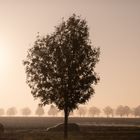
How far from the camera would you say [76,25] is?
2127 inches

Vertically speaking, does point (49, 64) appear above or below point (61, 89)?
above

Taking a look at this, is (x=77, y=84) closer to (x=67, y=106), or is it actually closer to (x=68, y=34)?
(x=67, y=106)

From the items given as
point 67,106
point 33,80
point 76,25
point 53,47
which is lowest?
point 67,106

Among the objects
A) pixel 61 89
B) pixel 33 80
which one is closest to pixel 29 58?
pixel 33 80

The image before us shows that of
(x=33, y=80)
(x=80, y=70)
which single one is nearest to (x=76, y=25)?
(x=80, y=70)

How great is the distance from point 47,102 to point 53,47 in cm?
774

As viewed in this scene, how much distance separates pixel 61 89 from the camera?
169 feet

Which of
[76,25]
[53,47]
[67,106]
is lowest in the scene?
[67,106]

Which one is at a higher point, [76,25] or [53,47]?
[76,25]

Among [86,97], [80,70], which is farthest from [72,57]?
[86,97]

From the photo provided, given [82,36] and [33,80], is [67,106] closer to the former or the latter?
[33,80]

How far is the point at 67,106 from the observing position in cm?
Result: 5200

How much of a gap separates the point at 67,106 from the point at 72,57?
22.4ft

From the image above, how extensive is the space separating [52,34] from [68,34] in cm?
234
